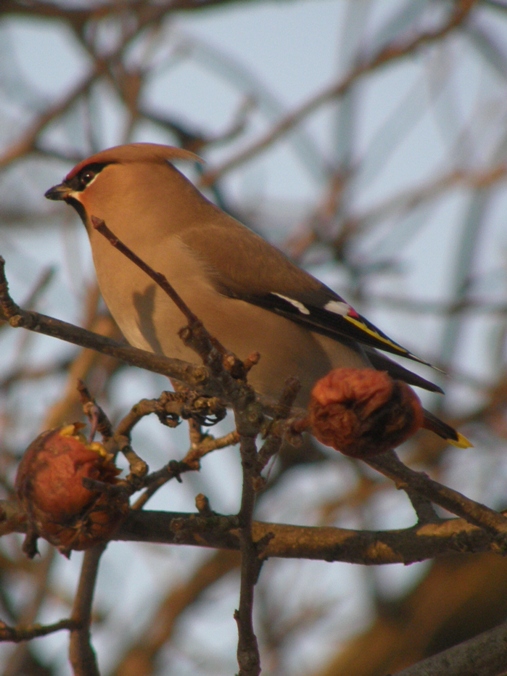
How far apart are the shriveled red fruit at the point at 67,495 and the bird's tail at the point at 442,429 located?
140 cm

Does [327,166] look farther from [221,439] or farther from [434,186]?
[221,439]

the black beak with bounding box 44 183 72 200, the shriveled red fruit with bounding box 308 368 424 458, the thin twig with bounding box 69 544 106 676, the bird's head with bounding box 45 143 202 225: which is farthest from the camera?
the black beak with bounding box 44 183 72 200

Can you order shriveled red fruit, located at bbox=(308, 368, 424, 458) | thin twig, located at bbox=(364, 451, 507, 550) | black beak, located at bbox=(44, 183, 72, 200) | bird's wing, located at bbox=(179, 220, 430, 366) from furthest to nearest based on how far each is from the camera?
black beak, located at bbox=(44, 183, 72, 200), bird's wing, located at bbox=(179, 220, 430, 366), thin twig, located at bbox=(364, 451, 507, 550), shriveled red fruit, located at bbox=(308, 368, 424, 458)

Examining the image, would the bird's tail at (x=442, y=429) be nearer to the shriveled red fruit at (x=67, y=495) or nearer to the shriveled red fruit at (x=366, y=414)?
the shriveled red fruit at (x=67, y=495)

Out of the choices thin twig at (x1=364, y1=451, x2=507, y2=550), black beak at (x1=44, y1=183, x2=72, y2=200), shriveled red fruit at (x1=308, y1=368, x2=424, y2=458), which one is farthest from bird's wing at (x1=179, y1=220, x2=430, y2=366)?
shriveled red fruit at (x1=308, y1=368, x2=424, y2=458)

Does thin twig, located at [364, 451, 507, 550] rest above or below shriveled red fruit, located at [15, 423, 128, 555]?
below

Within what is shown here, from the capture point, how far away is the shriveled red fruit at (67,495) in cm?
245

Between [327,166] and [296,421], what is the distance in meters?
4.42

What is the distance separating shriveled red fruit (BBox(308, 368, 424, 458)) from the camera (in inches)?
76.0

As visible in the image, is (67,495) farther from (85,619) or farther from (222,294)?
(222,294)

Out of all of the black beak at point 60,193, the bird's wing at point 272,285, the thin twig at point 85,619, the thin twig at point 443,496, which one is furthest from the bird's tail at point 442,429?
the black beak at point 60,193

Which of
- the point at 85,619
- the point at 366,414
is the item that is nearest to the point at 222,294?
the point at 85,619

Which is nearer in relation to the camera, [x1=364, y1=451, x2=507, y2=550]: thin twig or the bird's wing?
[x1=364, y1=451, x2=507, y2=550]: thin twig

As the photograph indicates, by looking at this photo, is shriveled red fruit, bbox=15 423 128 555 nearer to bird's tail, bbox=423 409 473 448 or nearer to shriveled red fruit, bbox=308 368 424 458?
shriveled red fruit, bbox=308 368 424 458
